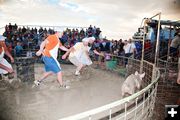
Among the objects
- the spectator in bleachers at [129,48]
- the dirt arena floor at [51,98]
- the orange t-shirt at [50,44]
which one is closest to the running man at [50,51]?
the orange t-shirt at [50,44]

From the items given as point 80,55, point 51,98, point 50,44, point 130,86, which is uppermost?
point 50,44

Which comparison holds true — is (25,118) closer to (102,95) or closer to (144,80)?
(102,95)

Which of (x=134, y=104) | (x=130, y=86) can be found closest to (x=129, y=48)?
(x=130, y=86)

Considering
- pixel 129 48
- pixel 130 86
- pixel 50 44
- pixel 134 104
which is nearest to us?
pixel 134 104

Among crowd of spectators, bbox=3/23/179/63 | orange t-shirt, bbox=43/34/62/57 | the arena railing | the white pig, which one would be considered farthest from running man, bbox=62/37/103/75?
the white pig

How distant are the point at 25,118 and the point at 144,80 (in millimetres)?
1234

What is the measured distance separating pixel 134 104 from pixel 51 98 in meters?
0.63

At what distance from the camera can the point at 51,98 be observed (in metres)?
1.93

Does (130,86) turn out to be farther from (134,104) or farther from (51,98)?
(51,98)

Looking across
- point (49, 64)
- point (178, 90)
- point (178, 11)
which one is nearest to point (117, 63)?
point (178, 90)

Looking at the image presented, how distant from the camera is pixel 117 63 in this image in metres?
3.36

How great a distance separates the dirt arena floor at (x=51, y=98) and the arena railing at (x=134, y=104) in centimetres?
24

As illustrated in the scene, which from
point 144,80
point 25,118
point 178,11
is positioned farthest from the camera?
point 144,80

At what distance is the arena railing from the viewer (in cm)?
89
